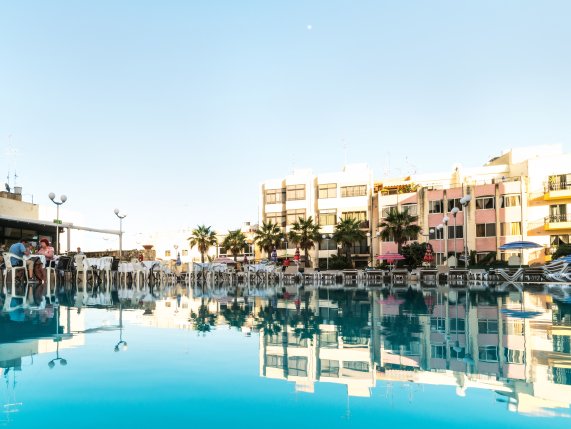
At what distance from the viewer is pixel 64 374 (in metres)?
3.95

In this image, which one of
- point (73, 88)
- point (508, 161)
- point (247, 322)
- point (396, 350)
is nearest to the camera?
point (396, 350)

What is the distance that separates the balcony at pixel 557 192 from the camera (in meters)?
43.2

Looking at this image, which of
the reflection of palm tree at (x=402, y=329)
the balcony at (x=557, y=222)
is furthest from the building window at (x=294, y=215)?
the reflection of palm tree at (x=402, y=329)

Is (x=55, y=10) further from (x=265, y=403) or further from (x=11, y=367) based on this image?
A: (x=265, y=403)

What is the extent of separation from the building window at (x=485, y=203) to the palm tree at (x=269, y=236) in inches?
783

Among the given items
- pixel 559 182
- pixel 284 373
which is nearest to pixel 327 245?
pixel 559 182

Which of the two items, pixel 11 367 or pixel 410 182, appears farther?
pixel 410 182

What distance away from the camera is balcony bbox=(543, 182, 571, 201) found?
43.2 meters

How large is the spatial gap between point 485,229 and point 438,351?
4461cm

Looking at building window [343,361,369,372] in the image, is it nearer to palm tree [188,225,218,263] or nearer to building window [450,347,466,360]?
building window [450,347,466,360]

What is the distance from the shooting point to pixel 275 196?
59375 millimetres

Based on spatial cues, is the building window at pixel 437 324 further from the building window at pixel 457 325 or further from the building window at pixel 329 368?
the building window at pixel 329 368

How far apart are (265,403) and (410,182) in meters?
52.1

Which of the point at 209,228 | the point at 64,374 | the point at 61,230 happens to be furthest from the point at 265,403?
the point at 209,228
